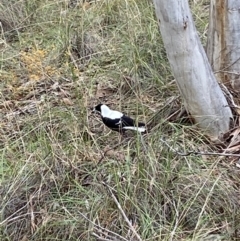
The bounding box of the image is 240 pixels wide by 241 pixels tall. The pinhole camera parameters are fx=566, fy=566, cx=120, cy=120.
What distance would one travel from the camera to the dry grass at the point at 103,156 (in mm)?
2779

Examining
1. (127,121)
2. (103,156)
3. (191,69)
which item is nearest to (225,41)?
(191,69)

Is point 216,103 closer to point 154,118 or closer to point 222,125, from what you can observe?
point 222,125

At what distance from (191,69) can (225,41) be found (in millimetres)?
498

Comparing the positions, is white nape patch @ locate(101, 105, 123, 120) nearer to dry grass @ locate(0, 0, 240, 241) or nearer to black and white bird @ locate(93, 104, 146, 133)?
black and white bird @ locate(93, 104, 146, 133)

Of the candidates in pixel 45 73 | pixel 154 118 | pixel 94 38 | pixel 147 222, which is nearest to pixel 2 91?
pixel 45 73

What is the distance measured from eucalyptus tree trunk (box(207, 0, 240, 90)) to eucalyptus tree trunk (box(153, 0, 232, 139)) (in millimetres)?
293

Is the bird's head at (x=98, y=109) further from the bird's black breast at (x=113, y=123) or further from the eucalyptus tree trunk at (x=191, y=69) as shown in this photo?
the eucalyptus tree trunk at (x=191, y=69)

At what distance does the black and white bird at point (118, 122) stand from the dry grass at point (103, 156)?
0.07 m

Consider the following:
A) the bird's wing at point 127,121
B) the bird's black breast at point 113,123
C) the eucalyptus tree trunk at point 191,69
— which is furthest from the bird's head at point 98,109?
the eucalyptus tree trunk at point 191,69

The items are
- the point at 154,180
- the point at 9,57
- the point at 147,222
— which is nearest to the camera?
the point at 147,222

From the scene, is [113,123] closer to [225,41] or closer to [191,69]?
[191,69]

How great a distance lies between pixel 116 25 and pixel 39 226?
2548mm

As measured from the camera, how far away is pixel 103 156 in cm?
317

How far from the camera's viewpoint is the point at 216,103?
3383 mm
